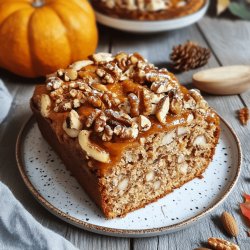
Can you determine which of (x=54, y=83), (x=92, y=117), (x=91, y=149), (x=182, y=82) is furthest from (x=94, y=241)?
(x=182, y=82)

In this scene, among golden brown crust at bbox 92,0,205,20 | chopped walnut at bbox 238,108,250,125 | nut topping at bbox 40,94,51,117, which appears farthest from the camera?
golden brown crust at bbox 92,0,205,20

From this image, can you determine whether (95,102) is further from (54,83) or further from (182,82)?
(182,82)

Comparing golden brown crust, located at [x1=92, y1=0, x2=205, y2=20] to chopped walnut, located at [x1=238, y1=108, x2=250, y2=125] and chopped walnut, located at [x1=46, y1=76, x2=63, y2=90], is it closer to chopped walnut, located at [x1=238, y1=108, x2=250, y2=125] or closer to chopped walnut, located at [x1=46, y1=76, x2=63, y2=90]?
chopped walnut, located at [x1=238, y1=108, x2=250, y2=125]

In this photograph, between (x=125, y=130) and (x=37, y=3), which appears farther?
(x=37, y=3)

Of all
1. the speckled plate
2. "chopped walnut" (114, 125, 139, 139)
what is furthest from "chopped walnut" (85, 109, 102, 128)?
the speckled plate

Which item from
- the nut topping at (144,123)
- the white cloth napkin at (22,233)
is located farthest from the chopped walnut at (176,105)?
the white cloth napkin at (22,233)

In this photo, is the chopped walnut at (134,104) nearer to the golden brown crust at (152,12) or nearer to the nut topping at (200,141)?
the nut topping at (200,141)

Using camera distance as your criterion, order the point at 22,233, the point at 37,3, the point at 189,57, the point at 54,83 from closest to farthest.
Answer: the point at 22,233, the point at 54,83, the point at 37,3, the point at 189,57
